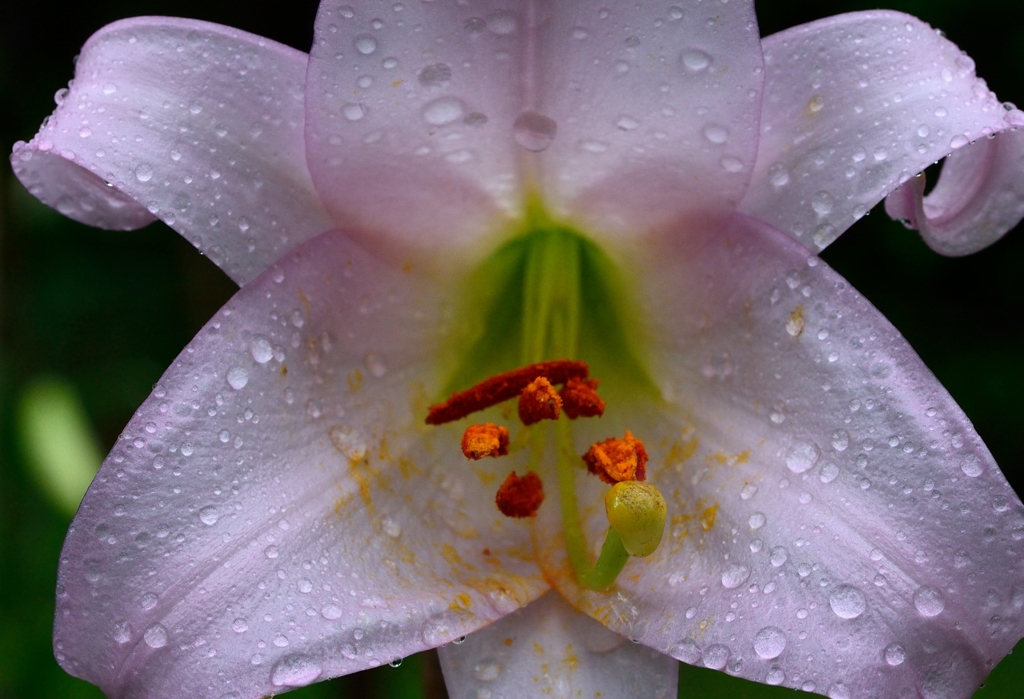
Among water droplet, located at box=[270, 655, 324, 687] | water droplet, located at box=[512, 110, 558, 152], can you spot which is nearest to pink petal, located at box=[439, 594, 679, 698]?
water droplet, located at box=[270, 655, 324, 687]

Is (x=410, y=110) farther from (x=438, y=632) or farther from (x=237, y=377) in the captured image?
(x=438, y=632)

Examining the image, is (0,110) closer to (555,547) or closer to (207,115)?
(207,115)

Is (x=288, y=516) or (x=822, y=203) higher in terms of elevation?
(x=822, y=203)

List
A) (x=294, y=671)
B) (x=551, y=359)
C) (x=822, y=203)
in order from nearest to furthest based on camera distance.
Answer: (x=294, y=671) → (x=822, y=203) → (x=551, y=359)

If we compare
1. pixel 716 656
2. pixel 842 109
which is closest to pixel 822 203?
pixel 842 109

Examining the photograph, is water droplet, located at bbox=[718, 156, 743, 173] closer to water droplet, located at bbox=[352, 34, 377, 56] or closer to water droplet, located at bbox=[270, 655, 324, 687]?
water droplet, located at bbox=[352, 34, 377, 56]

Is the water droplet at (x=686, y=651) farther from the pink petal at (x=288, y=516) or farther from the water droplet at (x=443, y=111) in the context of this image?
the water droplet at (x=443, y=111)
